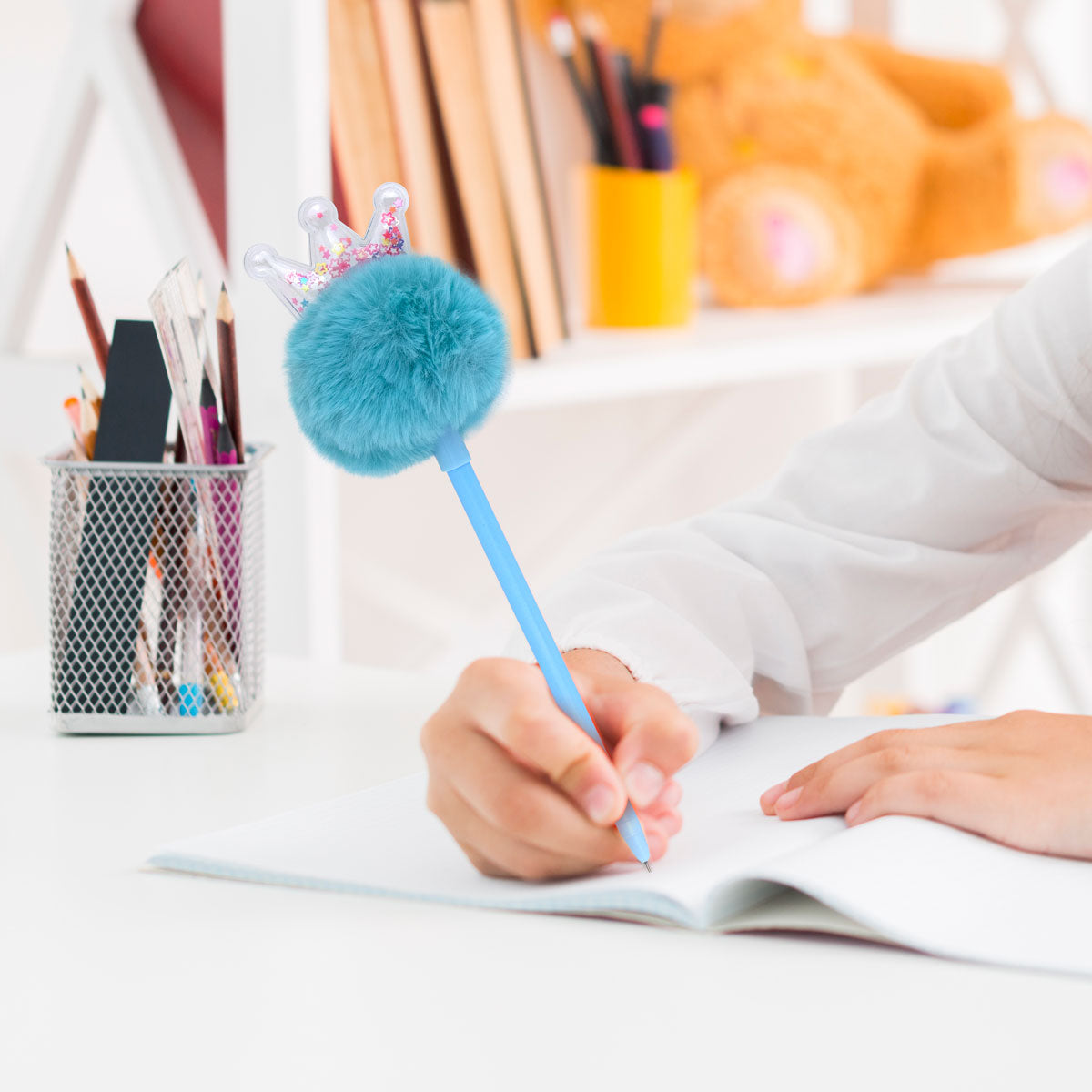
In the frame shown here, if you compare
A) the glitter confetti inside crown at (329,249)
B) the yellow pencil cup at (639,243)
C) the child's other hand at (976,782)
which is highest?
the yellow pencil cup at (639,243)

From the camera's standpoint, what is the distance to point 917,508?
70 centimetres

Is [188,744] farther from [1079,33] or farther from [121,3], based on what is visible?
[1079,33]

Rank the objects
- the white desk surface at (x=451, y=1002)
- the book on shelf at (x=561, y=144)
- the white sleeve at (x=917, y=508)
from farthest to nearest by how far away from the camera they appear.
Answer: the book on shelf at (x=561, y=144)
the white sleeve at (x=917, y=508)
the white desk surface at (x=451, y=1002)

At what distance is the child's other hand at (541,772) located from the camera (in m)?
0.38

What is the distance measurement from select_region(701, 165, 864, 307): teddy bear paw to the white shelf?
0.9 inches

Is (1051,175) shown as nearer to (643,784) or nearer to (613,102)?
(613,102)

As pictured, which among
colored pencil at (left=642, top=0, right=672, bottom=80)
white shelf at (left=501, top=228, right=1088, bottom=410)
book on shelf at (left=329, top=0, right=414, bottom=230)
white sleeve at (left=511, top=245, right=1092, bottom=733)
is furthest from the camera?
colored pencil at (left=642, top=0, right=672, bottom=80)

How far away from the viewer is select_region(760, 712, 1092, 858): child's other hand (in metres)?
0.41

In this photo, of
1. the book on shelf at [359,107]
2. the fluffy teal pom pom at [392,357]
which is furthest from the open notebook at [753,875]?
the book on shelf at [359,107]

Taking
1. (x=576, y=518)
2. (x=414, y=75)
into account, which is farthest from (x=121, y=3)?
(x=576, y=518)

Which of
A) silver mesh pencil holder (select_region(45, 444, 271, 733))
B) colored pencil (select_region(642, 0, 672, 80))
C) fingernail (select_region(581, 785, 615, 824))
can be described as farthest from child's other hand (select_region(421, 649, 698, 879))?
colored pencil (select_region(642, 0, 672, 80))

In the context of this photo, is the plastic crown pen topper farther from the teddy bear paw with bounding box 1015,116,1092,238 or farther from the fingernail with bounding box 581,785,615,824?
the teddy bear paw with bounding box 1015,116,1092,238

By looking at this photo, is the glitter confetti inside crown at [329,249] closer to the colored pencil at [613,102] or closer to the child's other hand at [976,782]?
the child's other hand at [976,782]

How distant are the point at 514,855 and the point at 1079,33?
1.97 metres
